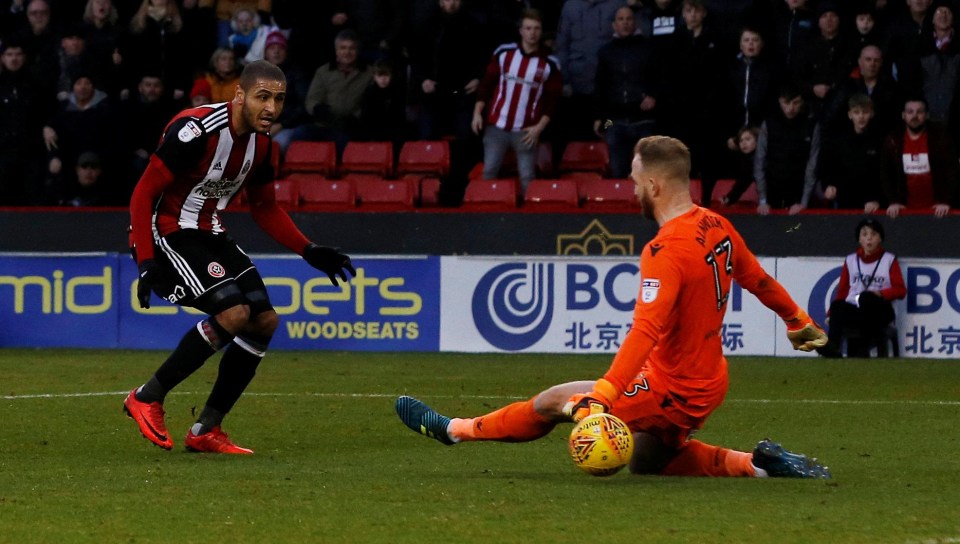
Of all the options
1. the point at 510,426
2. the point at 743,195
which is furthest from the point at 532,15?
the point at 510,426

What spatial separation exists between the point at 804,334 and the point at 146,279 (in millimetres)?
3089

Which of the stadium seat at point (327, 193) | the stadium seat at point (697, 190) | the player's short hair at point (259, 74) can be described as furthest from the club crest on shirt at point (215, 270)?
the stadium seat at point (327, 193)

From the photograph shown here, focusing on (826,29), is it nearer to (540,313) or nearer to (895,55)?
(895,55)

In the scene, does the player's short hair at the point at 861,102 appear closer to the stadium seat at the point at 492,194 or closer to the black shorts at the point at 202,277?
the stadium seat at the point at 492,194

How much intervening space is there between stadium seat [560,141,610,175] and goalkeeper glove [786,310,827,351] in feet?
34.9

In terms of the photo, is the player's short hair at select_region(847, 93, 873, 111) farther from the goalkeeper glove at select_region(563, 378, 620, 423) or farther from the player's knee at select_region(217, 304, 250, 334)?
the goalkeeper glove at select_region(563, 378, 620, 423)

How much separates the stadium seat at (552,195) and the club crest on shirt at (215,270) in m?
8.48

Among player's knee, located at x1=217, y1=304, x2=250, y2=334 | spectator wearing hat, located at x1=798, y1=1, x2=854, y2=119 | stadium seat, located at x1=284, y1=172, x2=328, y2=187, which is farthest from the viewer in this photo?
stadium seat, located at x1=284, y1=172, x2=328, y2=187

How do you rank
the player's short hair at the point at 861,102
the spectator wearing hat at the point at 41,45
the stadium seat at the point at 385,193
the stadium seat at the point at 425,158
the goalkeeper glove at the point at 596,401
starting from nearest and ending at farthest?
the goalkeeper glove at the point at 596,401 < the player's short hair at the point at 861,102 < the stadium seat at the point at 385,193 < the stadium seat at the point at 425,158 < the spectator wearing hat at the point at 41,45

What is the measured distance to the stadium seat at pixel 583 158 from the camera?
1755 centimetres

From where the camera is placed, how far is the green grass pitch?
5.61 meters

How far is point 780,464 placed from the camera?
683 centimetres

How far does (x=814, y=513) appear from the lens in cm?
588

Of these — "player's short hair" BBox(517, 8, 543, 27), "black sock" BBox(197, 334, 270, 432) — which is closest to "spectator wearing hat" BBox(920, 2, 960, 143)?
"player's short hair" BBox(517, 8, 543, 27)
